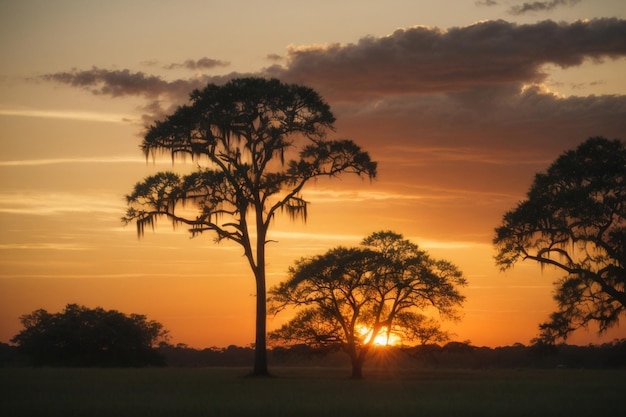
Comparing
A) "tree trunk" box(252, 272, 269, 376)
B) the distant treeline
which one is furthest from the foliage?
"tree trunk" box(252, 272, 269, 376)

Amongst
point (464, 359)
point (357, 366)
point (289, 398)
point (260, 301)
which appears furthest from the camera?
point (464, 359)

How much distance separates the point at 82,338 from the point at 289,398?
Answer: 3715 centimetres

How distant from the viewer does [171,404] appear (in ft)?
92.8

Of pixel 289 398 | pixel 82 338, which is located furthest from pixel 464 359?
pixel 289 398

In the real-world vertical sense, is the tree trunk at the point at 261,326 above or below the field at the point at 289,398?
above

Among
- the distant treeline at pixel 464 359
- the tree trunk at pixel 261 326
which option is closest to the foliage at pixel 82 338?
the distant treeline at pixel 464 359

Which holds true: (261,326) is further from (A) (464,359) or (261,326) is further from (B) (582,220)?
(A) (464,359)

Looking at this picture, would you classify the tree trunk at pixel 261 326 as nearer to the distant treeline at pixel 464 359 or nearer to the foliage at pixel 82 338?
the distant treeline at pixel 464 359

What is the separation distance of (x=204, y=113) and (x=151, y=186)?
5167mm

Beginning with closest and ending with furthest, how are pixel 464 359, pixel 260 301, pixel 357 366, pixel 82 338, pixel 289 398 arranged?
pixel 289 398, pixel 260 301, pixel 357 366, pixel 82 338, pixel 464 359

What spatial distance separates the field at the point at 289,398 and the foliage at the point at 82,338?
2232cm

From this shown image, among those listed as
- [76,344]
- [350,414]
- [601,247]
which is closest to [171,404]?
[350,414]

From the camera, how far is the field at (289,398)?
86.1 feet

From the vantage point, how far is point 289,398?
31.5 m
